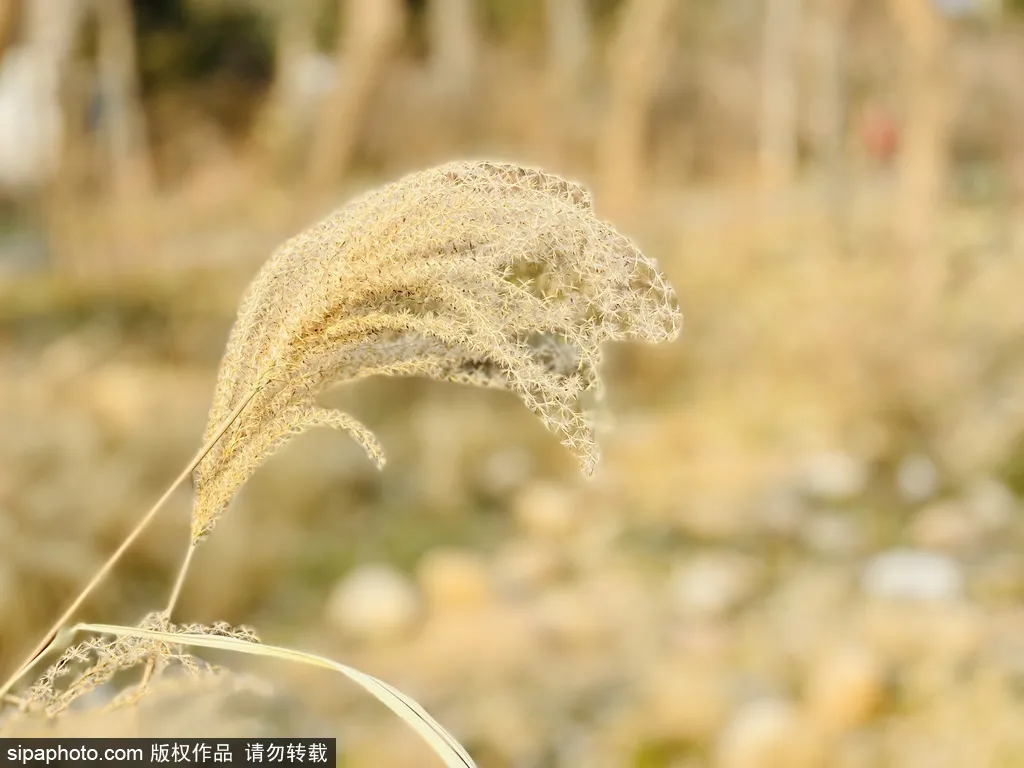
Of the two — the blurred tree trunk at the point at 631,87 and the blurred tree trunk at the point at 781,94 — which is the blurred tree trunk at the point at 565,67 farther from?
the blurred tree trunk at the point at 631,87

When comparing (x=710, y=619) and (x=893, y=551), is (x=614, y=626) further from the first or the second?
(x=893, y=551)

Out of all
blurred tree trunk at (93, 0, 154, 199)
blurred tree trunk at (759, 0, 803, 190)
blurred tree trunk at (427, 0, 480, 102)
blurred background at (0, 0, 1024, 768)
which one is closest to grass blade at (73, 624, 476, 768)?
blurred background at (0, 0, 1024, 768)

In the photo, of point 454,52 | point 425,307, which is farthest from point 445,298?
point 454,52

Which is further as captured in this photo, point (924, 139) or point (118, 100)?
point (118, 100)

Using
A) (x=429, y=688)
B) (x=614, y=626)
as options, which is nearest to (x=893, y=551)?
(x=614, y=626)

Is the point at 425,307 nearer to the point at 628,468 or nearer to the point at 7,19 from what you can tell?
the point at 7,19

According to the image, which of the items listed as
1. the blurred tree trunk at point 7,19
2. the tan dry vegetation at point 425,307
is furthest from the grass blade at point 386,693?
the blurred tree trunk at point 7,19
